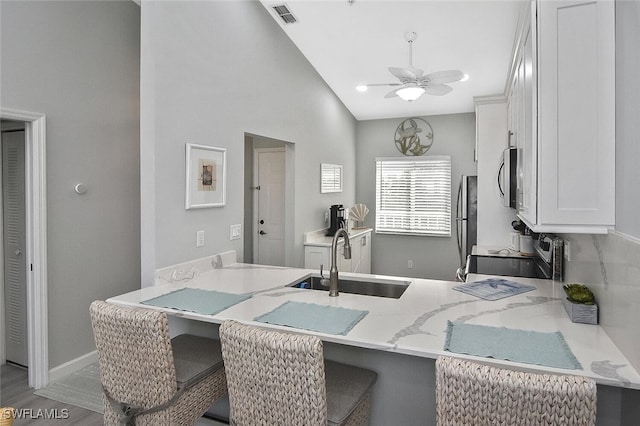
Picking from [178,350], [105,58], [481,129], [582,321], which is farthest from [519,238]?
[105,58]

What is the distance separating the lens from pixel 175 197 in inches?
107

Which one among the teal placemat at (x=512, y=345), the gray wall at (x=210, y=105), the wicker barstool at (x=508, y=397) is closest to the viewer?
the wicker barstool at (x=508, y=397)

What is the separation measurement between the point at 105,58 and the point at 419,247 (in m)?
4.81

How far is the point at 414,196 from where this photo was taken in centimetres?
618

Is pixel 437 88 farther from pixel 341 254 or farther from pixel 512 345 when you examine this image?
pixel 512 345

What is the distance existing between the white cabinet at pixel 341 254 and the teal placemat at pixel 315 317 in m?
2.39

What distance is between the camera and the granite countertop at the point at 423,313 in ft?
4.43

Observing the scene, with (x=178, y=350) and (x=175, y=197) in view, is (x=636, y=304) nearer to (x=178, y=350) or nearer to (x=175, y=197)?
(x=178, y=350)

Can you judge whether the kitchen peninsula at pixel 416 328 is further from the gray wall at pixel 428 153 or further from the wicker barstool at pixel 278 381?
the gray wall at pixel 428 153

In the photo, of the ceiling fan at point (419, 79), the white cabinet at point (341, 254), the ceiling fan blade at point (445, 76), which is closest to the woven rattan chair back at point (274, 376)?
the ceiling fan at point (419, 79)

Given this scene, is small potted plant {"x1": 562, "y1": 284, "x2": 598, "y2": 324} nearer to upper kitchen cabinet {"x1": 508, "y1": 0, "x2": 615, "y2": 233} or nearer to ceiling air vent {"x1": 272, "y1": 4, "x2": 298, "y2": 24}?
upper kitchen cabinet {"x1": 508, "y1": 0, "x2": 615, "y2": 233}

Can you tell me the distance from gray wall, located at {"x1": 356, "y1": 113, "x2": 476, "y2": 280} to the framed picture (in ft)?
12.0

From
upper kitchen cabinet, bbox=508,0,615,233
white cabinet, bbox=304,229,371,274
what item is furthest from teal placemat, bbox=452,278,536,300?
white cabinet, bbox=304,229,371,274

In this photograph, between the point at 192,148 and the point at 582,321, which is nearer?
the point at 582,321
